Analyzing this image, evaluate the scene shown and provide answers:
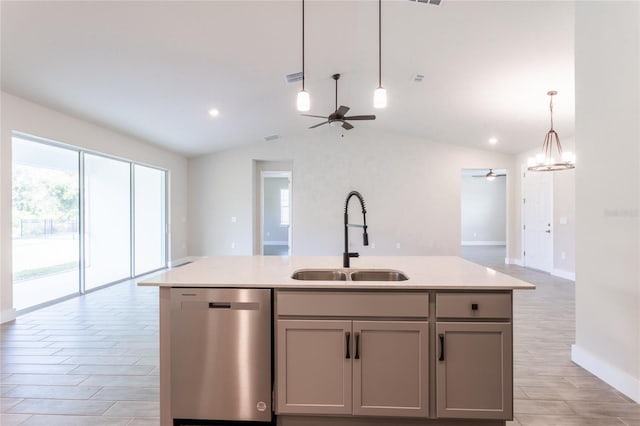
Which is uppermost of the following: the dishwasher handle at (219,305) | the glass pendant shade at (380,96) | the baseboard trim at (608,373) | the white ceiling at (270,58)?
the white ceiling at (270,58)

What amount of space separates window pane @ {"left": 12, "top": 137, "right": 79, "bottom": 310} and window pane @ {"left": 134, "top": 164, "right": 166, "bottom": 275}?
1.57 metres

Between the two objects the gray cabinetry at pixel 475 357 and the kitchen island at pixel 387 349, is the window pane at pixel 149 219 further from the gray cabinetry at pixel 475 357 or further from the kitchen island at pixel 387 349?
the gray cabinetry at pixel 475 357

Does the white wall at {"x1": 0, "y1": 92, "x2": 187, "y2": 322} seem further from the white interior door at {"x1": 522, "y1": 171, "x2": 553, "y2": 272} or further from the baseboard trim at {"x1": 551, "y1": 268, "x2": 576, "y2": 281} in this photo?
the baseboard trim at {"x1": 551, "y1": 268, "x2": 576, "y2": 281}

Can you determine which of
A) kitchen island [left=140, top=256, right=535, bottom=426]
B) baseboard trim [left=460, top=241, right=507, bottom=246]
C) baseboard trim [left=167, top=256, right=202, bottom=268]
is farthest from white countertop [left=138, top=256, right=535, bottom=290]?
baseboard trim [left=460, top=241, right=507, bottom=246]

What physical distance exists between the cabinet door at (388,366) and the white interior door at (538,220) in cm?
634

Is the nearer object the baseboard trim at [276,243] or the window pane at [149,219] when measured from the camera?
the window pane at [149,219]

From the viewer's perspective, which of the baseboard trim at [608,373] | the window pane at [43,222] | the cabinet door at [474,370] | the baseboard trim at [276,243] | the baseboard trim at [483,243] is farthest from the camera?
the baseboard trim at [276,243]

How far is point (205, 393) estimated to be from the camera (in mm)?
1824

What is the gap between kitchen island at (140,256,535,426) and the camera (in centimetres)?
174

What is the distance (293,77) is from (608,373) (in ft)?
14.6

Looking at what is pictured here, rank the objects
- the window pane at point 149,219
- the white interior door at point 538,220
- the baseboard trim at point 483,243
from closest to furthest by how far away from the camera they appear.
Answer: the window pane at point 149,219 < the white interior door at point 538,220 < the baseboard trim at point 483,243

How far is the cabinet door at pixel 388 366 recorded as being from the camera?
1759 mm

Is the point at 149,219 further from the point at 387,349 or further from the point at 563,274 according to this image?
the point at 563,274

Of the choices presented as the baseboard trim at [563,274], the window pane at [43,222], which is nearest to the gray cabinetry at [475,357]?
the window pane at [43,222]
